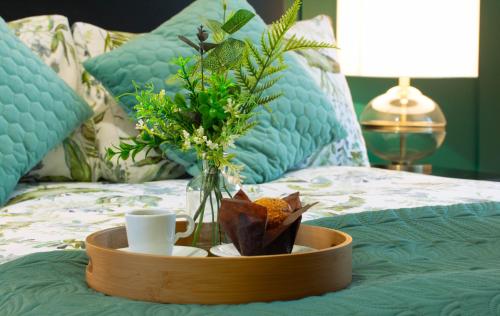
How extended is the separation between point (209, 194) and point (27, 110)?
0.95 meters

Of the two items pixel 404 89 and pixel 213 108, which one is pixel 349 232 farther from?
pixel 404 89

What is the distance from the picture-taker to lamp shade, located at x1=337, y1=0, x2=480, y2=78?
2990 millimetres

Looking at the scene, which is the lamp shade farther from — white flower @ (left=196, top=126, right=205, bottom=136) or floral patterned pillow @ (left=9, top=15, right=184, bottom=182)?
white flower @ (left=196, top=126, right=205, bottom=136)

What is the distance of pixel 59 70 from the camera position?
2.23 meters

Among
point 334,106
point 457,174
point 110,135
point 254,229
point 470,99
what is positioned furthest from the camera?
point 470,99

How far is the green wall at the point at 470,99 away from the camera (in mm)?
3682

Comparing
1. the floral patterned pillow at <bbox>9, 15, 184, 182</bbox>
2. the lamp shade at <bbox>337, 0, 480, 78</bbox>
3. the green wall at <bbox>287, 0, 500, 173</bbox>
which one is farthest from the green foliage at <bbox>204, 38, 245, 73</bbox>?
the green wall at <bbox>287, 0, 500, 173</bbox>

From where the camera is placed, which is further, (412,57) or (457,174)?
(412,57)

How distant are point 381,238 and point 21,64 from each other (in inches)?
41.8

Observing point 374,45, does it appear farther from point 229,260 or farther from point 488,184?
point 229,260

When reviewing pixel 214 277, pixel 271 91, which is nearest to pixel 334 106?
pixel 271 91

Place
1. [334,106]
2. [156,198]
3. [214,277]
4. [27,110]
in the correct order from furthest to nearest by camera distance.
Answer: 1. [334,106]
2. [27,110]
3. [156,198]
4. [214,277]

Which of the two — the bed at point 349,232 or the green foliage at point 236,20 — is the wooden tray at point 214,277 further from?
the green foliage at point 236,20

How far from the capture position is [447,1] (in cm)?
300
